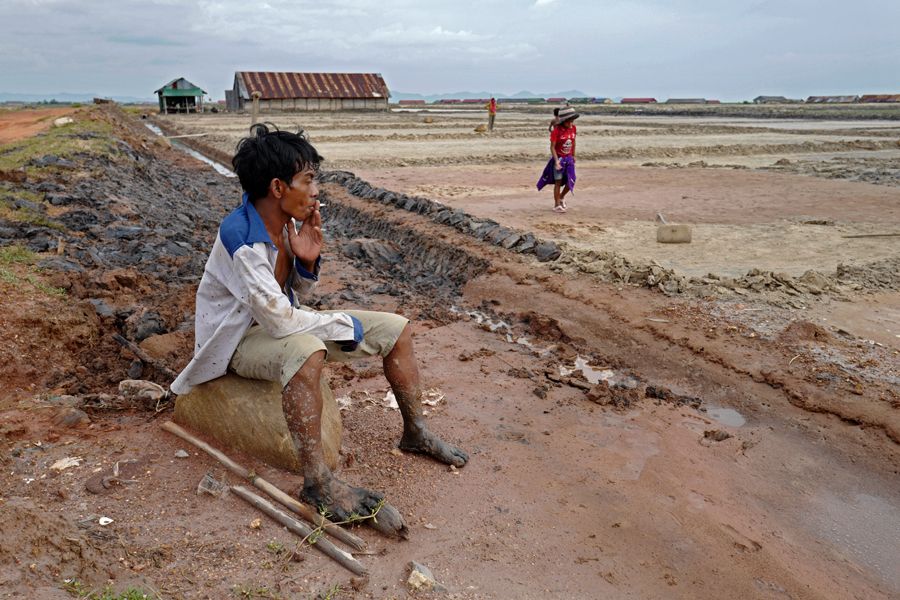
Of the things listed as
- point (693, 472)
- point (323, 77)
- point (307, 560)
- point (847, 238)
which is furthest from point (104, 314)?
point (323, 77)

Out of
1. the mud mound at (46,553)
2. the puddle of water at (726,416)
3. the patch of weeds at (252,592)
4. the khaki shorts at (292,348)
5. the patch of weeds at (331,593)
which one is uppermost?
the khaki shorts at (292,348)

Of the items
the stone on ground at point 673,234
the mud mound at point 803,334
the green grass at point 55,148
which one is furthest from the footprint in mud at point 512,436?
the green grass at point 55,148

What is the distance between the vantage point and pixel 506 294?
766 centimetres

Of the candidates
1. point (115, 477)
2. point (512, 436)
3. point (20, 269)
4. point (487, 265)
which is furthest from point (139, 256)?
point (512, 436)

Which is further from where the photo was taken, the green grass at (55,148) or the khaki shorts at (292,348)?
the green grass at (55,148)

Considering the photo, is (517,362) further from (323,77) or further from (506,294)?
(323,77)

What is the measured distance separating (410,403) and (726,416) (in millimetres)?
2559

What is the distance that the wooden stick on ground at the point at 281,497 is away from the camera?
3.03 metres

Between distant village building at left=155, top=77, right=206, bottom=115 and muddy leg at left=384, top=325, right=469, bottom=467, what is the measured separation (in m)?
56.8

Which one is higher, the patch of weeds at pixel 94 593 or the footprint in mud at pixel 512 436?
the patch of weeds at pixel 94 593

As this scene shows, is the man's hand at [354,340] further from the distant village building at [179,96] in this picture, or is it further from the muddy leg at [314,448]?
the distant village building at [179,96]

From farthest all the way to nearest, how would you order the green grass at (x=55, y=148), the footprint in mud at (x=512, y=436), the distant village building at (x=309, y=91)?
the distant village building at (x=309, y=91)
the green grass at (x=55, y=148)
the footprint in mud at (x=512, y=436)

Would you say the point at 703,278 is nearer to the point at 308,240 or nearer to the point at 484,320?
the point at 484,320

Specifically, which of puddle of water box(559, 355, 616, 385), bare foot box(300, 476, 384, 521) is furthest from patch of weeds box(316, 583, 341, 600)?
puddle of water box(559, 355, 616, 385)
